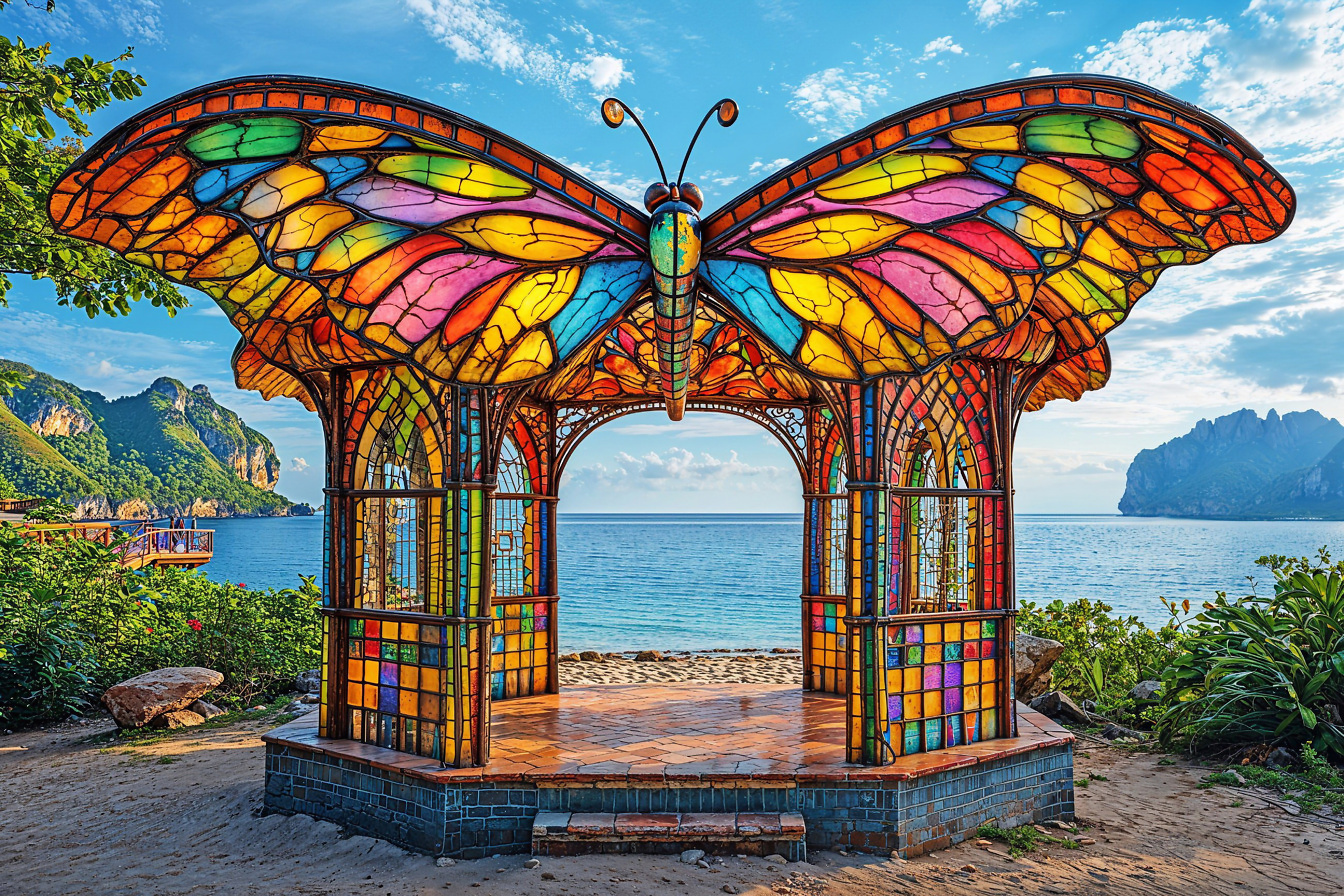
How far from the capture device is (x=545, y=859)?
4719mm

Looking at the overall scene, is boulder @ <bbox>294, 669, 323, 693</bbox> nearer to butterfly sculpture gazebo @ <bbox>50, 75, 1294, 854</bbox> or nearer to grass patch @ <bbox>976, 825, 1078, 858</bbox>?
butterfly sculpture gazebo @ <bbox>50, 75, 1294, 854</bbox>

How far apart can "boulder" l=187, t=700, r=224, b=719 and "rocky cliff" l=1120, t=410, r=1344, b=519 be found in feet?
331

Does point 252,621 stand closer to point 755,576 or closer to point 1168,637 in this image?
point 1168,637

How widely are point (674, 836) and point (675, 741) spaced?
111 centimetres

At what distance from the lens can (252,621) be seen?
10.4 m

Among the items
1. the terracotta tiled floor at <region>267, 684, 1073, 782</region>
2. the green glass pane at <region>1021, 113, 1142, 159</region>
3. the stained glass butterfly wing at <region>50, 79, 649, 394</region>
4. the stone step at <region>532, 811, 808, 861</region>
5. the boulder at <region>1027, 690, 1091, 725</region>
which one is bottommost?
the boulder at <region>1027, 690, 1091, 725</region>

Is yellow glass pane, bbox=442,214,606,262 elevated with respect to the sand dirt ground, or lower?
elevated

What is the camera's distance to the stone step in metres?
4.72

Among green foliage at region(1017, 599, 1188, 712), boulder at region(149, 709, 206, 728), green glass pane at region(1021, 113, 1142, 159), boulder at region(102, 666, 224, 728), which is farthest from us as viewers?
green foliage at region(1017, 599, 1188, 712)

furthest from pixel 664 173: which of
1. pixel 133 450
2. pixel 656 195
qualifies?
pixel 133 450

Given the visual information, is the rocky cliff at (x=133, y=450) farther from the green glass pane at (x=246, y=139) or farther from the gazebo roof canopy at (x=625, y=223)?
the green glass pane at (x=246, y=139)

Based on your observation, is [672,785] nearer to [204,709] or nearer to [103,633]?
[204,709]

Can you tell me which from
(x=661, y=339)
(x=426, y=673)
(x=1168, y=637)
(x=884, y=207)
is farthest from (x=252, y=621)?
(x=1168, y=637)

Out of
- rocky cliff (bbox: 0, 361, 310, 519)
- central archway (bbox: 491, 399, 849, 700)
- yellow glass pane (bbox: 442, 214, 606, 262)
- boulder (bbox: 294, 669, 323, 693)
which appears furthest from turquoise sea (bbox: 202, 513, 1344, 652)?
yellow glass pane (bbox: 442, 214, 606, 262)
